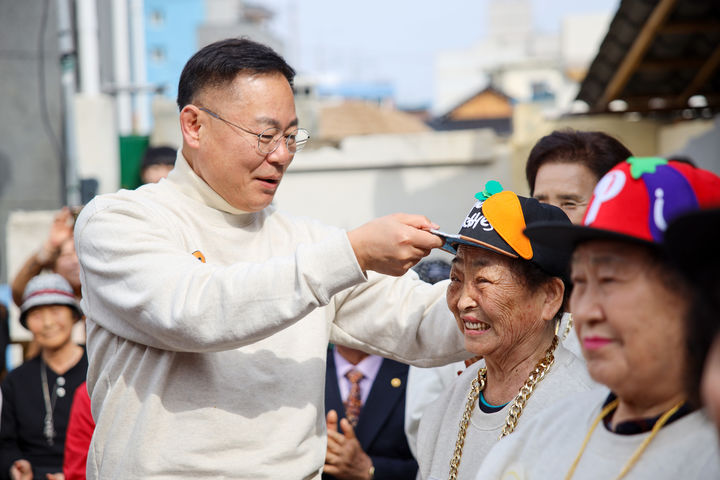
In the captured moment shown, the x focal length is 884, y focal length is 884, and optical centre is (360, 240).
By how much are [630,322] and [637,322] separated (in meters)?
0.01

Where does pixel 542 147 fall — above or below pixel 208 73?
below

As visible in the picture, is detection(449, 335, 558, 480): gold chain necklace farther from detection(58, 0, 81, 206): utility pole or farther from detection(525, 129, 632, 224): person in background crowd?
detection(58, 0, 81, 206): utility pole

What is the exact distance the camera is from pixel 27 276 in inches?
239

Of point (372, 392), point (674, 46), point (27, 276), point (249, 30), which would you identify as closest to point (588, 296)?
point (372, 392)

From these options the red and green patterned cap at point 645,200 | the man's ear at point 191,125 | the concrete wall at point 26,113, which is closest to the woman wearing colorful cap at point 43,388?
the man's ear at point 191,125

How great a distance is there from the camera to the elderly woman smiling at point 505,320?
2715 mm

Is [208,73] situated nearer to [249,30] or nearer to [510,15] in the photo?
[249,30]

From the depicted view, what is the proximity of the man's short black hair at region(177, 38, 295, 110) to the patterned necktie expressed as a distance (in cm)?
177

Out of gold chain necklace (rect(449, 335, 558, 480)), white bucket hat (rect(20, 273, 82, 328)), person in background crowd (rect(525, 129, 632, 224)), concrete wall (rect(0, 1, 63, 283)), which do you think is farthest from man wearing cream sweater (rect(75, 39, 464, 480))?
concrete wall (rect(0, 1, 63, 283))

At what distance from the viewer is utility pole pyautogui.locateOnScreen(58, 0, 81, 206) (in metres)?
9.04

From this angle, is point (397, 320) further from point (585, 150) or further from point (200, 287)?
point (585, 150)

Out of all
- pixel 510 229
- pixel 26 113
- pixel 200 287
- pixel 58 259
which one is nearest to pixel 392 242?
pixel 510 229

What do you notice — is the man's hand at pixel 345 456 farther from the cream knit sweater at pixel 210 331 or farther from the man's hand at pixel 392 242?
the man's hand at pixel 392 242

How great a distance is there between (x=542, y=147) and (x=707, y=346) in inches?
93.5
